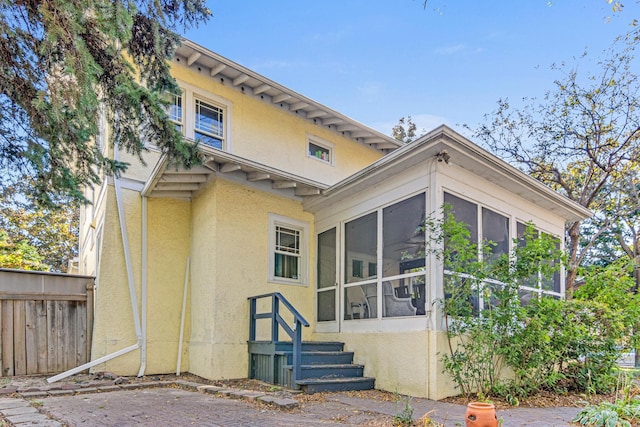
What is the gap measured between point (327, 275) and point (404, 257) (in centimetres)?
210

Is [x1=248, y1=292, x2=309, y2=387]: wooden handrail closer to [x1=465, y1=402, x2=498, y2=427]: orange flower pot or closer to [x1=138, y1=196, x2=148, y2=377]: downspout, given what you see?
[x1=138, y1=196, x2=148, y2=377]: downspout

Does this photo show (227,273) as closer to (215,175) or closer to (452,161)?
A: (215,175)

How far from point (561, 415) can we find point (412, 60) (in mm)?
8896

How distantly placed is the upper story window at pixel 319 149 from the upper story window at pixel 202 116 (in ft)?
7.53

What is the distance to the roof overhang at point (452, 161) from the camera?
6.01 meters

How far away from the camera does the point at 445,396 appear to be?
19.3 ft

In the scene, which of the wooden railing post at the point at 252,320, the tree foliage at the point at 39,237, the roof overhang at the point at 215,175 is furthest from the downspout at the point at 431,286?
the tree foliage at the point at 39,237

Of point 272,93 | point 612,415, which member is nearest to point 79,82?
point 612,415

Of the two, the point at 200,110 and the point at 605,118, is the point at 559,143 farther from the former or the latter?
the point at 200,110

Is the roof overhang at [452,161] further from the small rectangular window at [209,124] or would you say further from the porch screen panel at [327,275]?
the small rectangular window at [209,124]

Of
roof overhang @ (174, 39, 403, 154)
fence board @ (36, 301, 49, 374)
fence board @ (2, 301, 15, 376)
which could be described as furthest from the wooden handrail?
roof overhang @ (174, 39, 403, 154)

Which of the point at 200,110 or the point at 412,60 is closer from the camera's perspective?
the point at 200,110

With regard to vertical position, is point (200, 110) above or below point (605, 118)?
below

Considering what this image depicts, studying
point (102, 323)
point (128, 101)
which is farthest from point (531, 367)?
point (102, 323)
